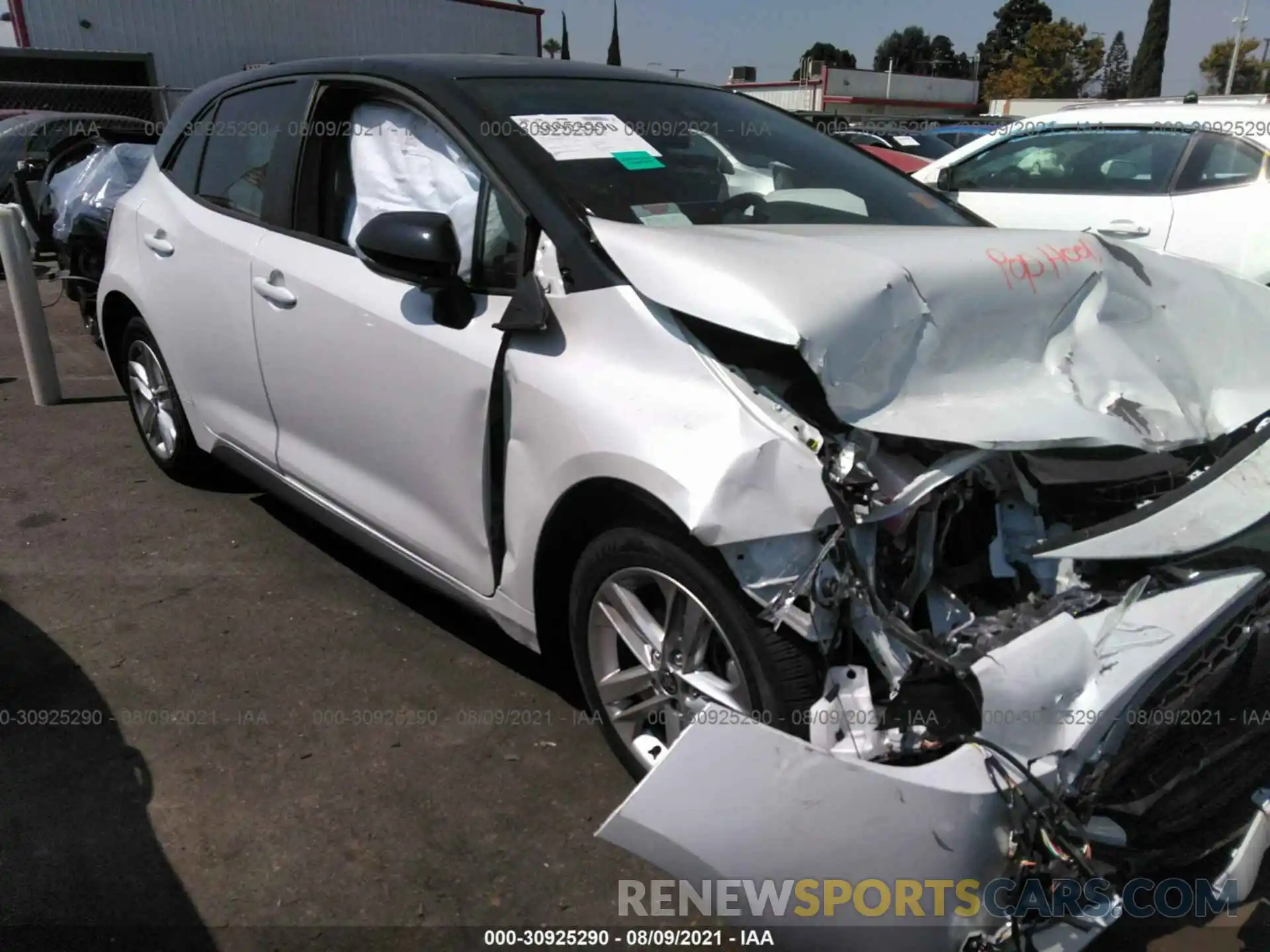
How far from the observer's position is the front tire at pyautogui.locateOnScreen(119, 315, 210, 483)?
422cm

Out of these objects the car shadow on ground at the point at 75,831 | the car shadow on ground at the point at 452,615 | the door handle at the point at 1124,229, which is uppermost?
the door handle at the point at 1124,229

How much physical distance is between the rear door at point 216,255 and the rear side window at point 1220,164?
5109 mm

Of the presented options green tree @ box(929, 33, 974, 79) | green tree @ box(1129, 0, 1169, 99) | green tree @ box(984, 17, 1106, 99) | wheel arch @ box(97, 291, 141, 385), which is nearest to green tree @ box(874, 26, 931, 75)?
green tree @ box(929, 33, 974, 79)

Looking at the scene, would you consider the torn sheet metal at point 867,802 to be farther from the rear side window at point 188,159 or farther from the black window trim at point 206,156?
the rear side window at point 188,159

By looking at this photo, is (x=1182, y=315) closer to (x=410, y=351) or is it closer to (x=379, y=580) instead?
(x=410, y=351)

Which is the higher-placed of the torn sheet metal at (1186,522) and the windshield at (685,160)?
the windshield at (685,160)

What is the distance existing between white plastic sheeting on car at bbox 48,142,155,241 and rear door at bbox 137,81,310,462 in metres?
3.72

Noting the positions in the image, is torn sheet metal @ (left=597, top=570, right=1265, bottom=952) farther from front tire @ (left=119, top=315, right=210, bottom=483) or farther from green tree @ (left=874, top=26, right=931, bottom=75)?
green tree @ (left=874, top=26, right=931, bottom=75)

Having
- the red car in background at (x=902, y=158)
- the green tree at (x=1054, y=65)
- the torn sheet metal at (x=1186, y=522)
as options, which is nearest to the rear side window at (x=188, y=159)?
the torn sheet metal at (x=1186, y=522)

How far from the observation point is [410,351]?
2.65 m

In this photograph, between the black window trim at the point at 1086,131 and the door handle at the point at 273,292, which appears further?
the black window trim at the point at 1086,131

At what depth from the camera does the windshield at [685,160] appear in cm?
258

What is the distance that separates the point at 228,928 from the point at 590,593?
3.58 feet

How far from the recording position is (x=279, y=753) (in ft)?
9.05
